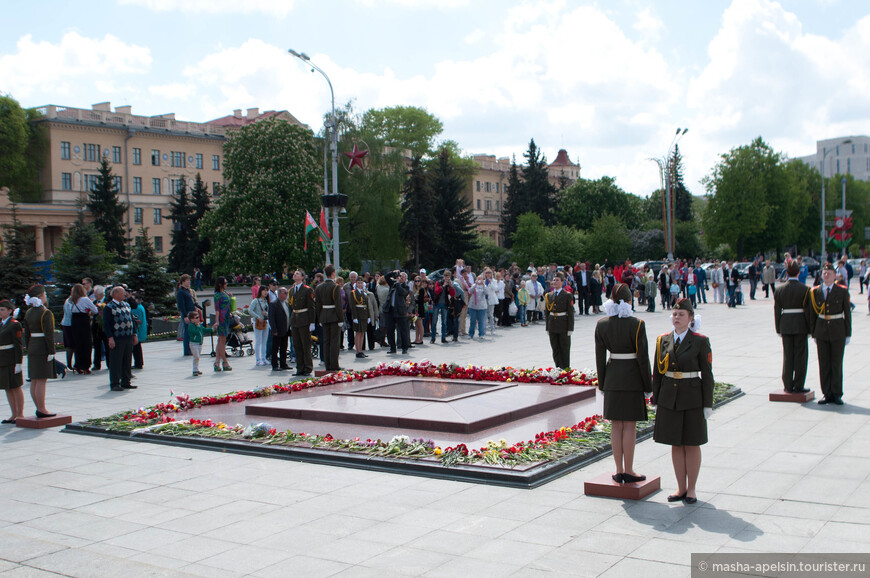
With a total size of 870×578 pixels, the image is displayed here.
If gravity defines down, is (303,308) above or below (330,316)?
above

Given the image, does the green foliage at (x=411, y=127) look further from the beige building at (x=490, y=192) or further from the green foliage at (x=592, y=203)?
the beige building at (x=490, y=192)

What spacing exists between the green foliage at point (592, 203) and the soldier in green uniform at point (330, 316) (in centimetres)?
6915

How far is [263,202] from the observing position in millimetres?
50125

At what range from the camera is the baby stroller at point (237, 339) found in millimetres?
19156

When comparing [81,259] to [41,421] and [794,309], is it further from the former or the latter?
[794,309]

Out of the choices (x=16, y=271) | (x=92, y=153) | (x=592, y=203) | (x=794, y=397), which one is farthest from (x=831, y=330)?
(x=92, y=153)

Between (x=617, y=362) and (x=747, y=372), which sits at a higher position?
(x=617, y=362)

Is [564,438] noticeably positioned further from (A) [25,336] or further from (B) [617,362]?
(A) [25,336]

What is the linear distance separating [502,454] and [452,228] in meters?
55.0

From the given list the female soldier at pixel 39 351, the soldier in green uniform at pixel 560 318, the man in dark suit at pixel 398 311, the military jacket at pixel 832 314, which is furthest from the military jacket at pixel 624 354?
the man in dark suit at pixel 398 311

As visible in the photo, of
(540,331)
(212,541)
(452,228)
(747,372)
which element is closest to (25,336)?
(212,541)

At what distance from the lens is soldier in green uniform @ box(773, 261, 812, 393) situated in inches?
448

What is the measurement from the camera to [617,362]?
7219 millimetres

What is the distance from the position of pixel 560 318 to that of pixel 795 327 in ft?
12.3
